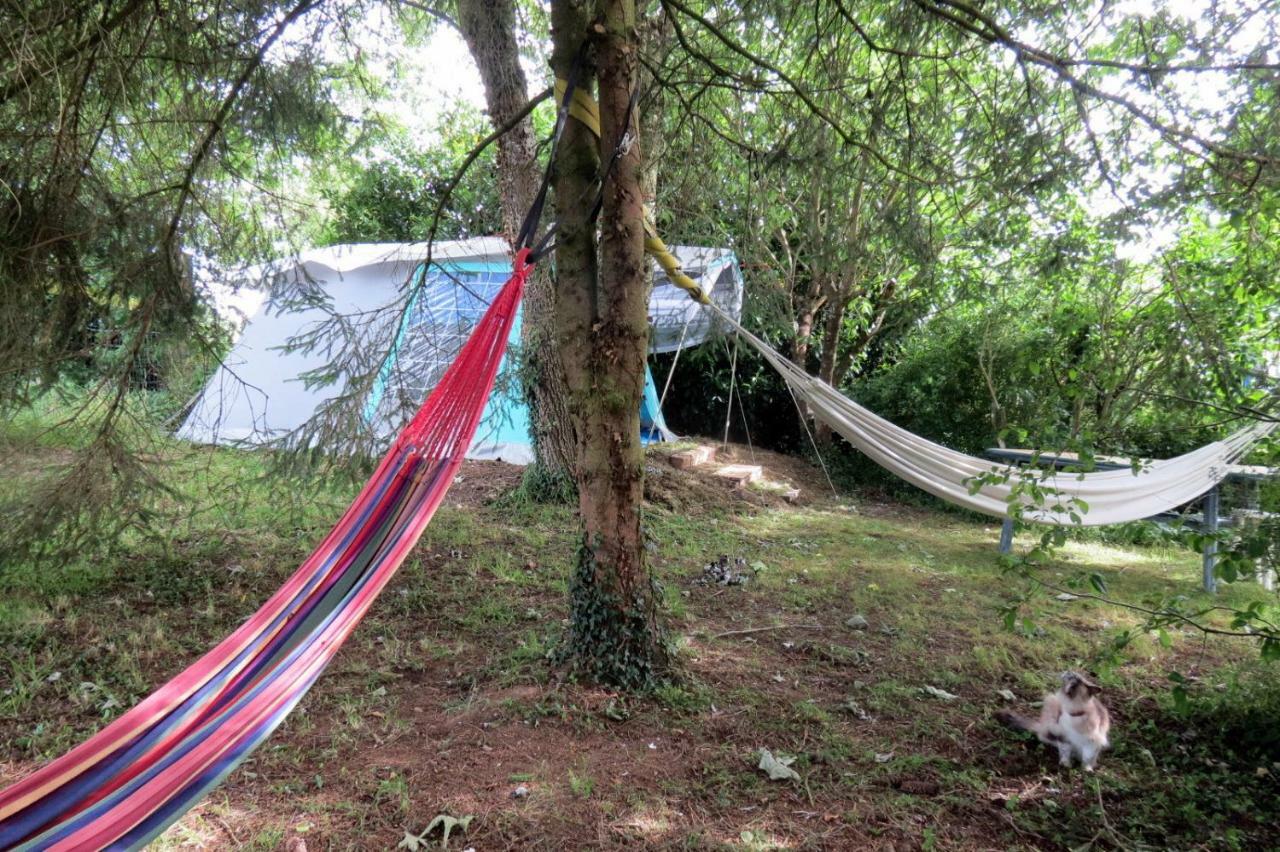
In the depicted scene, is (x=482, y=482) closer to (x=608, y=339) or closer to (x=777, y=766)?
(x=608, y=339)

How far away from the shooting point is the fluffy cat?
1895mm

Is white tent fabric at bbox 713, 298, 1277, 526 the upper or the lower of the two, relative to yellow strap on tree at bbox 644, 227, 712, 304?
lower

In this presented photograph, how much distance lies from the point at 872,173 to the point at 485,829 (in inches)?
99.7

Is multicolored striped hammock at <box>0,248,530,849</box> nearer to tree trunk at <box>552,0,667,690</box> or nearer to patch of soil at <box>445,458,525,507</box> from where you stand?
tree trunk at <box>552,0,667,690</box>

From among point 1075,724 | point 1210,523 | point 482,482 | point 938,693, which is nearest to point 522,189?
point 482,482

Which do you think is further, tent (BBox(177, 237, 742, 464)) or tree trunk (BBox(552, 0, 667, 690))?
tent (BBox(177, 237, 742, 464))

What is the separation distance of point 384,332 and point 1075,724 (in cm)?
253

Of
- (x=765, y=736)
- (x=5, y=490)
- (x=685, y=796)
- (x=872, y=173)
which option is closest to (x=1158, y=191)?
(x=872, y=173)

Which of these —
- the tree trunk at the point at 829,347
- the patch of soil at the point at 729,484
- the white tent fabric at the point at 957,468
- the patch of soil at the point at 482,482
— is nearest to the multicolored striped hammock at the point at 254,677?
the white tent fabric at the point at 957,468

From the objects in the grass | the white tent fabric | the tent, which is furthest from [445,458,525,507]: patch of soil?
the white tent fabric

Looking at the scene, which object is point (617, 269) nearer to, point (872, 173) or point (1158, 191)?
point (872, 173)

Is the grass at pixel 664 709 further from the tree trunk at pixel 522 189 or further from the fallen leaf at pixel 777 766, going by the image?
the tree trunk at pixel 522 189

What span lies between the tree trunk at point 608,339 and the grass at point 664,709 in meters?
0.27

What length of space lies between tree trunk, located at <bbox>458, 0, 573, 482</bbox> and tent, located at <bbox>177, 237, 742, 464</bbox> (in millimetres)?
219
